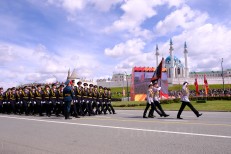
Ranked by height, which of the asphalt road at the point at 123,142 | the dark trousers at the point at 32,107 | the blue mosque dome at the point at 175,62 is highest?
the blue mosque dome at the point at 175,62

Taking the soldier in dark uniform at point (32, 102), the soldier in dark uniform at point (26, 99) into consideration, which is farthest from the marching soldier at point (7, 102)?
the soldier in dark uniform at point (32, 102)

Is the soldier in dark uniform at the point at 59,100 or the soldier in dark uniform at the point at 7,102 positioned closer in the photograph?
the soldier in dark uniform at the point at 59,100

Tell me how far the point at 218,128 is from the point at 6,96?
17.9 metres

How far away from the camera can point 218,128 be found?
417 inches

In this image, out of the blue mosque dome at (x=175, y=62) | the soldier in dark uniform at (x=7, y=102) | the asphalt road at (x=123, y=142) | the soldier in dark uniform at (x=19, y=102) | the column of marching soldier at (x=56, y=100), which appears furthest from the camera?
the blue mosque dome at (x=175, y=62)

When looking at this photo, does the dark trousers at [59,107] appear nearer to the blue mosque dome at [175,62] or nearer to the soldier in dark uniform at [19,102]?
the soldier in dark uniform at [19,102]

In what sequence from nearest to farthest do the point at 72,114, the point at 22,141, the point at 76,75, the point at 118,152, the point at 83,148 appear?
the point at 118,152 → the point at 83,148 → the point at 22,141 → the point at 72,114 → the point at 76,75

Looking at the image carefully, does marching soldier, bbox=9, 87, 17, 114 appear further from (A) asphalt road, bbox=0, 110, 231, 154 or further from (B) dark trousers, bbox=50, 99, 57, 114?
(A) asphalt road, bbox=0, 110, 231, 154

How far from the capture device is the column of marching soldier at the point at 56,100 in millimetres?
18797

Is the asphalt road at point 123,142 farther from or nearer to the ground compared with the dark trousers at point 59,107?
nearer to the ground

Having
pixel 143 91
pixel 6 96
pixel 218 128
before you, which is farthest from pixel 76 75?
pixel 218 128

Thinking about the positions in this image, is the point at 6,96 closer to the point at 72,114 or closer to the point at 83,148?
the point at 72,114

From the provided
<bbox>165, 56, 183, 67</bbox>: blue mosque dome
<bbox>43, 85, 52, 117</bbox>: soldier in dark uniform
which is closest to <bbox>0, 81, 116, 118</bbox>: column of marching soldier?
<bbox>43, 85, 52, 117</bbox>: soldier in dark uniform

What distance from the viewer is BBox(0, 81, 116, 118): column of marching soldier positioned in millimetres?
18797
